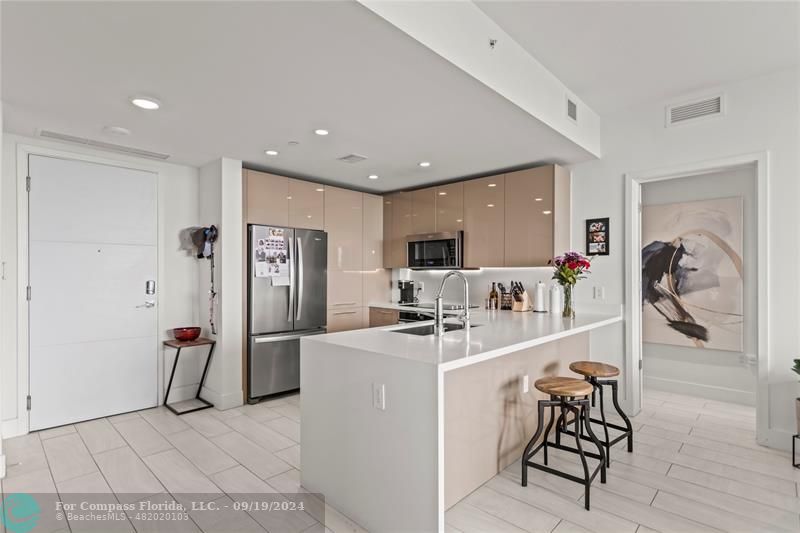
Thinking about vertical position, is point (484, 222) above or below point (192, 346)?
above

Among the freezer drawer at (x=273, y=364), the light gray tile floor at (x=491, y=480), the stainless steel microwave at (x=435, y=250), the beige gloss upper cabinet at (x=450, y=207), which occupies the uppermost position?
the beige gloss upper cabinet at (x=450, y=207)

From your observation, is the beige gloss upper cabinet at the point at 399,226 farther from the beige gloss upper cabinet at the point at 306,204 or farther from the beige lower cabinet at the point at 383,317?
the beige gloss upper cabinet at the point at 306,204

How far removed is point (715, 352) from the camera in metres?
4.07

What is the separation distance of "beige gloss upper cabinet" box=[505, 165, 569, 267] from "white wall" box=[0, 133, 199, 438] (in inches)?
125

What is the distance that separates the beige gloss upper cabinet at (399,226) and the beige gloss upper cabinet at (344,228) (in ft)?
1.30


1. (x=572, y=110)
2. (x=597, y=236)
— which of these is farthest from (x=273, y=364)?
(x=572, y=110)

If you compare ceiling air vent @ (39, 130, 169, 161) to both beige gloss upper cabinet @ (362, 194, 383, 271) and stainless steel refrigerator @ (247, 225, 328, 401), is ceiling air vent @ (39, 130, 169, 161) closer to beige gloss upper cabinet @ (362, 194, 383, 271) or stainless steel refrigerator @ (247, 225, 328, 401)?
stainless steel refrigerator @ (247, 225, 328, 401)

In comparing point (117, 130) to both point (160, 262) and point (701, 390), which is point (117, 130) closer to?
point (160, 262)

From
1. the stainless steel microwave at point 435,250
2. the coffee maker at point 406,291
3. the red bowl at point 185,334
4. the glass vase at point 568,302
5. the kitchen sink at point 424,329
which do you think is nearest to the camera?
the kitchen sink at point 424,329

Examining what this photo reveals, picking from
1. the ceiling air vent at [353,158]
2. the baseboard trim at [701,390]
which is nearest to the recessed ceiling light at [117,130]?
the ceiling air vent at [353,158]

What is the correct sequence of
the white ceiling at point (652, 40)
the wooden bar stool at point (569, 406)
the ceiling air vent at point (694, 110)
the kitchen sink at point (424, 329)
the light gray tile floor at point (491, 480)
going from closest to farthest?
1. the light gray tile floor at point (491, 480)
2. the white ceiling at point (652, 40)
3. the wooden bar stool at point (569, 406)
4. the kitchen sink at point (424, 329)
5. the ceiling air vent at point (694, 110)

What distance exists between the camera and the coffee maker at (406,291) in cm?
536

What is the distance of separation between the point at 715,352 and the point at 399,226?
358cm

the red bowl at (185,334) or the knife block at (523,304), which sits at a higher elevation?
the knife block at (523,304)
